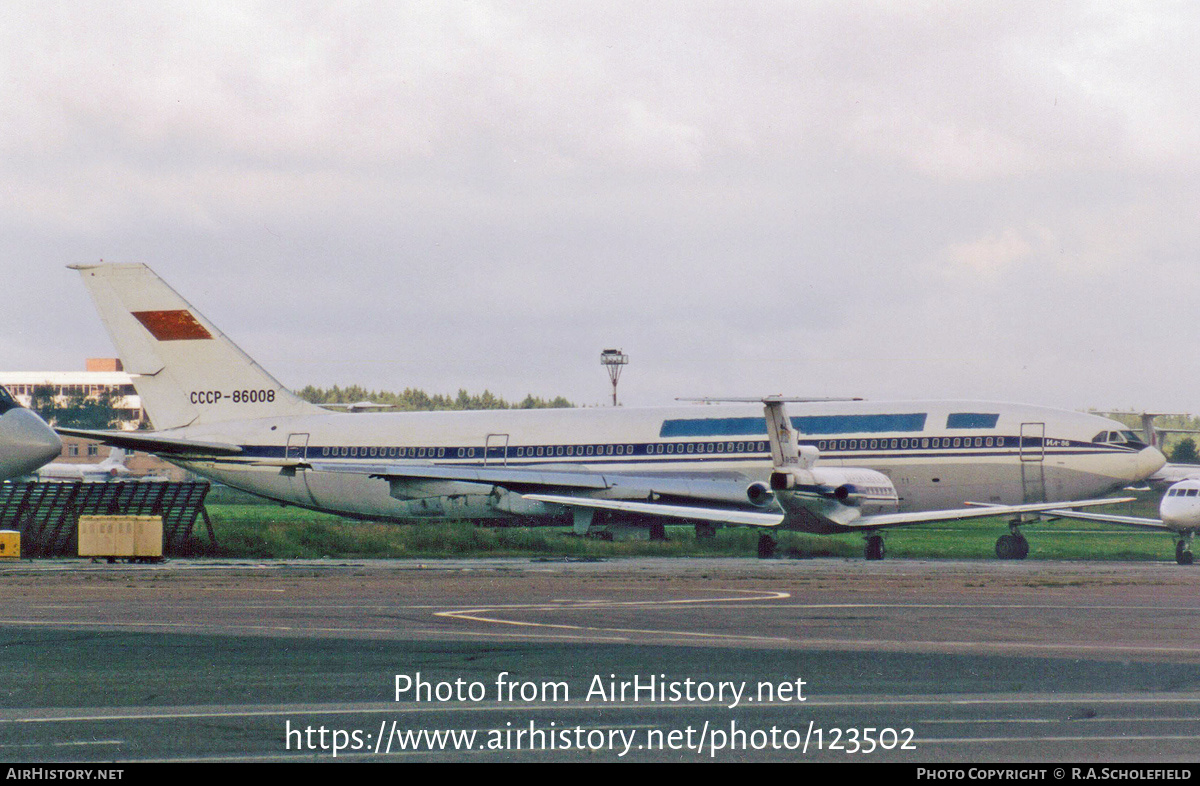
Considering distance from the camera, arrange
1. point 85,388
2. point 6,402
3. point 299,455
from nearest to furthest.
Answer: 1. point 6,402
2. point 299,455
3. point 85,388

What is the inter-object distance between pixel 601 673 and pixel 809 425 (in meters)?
30.0

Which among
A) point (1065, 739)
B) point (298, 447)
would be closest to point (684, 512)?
point (298, 447)

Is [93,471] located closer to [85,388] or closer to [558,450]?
[85,388]

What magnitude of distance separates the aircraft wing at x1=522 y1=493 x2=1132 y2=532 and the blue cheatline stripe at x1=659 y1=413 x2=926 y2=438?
12.8ft

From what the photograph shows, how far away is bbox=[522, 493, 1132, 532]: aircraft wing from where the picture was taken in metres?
36.2

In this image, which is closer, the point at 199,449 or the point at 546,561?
the point at 546,561

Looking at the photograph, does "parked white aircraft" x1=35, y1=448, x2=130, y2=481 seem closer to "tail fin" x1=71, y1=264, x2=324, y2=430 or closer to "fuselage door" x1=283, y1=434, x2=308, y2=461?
"tail fin" x1=71, y1=264, x2=324, y2=430

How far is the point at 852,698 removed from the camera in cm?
1128

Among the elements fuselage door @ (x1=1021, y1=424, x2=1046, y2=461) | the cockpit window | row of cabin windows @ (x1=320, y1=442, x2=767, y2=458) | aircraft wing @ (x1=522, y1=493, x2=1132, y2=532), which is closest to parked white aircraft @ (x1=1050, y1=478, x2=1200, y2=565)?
fuselage door @ (x1=1021, y1=424, x2=1046, y2=461)

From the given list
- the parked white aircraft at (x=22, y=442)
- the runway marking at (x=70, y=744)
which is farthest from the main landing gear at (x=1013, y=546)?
the runway marking at (x=70, y=744)

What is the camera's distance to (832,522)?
36281mm
